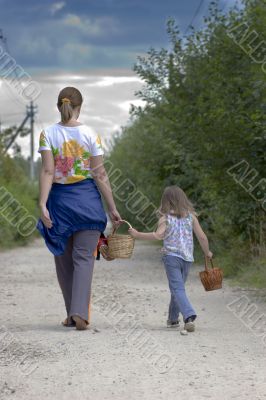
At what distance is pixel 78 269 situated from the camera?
30.1ft

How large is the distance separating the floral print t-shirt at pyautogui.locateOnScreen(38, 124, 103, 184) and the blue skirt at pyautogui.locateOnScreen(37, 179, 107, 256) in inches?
3.6

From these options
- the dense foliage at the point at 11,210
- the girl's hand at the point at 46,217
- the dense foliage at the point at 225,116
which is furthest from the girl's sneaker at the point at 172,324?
the dense foliage at the point at 11,210

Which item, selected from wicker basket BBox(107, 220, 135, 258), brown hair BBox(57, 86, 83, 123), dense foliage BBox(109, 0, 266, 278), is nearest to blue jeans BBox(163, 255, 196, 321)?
wicker basket BBox(107, 220, 135, 258)

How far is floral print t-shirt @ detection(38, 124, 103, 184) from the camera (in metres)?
9.09

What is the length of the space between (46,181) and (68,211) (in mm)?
375

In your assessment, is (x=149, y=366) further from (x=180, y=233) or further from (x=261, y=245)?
(x=261, y=245)

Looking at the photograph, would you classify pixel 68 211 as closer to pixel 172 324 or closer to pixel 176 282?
pixel 176 282

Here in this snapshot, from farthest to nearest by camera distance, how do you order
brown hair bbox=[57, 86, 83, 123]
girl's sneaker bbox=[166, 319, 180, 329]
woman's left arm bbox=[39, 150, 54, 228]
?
girl's sneaker bbox=[166, 319, 180, 329] < brown hair bbox=[57, 86, 83, 123] < woman's left arm bbox=[39, 150, 54, 228]

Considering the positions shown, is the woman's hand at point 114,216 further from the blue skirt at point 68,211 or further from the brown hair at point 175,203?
the brown hair at point 175,203

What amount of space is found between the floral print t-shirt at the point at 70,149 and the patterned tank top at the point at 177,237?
98cm

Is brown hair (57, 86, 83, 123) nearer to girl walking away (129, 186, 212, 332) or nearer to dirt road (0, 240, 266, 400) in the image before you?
girl walking away (129, 186, 212, 332)

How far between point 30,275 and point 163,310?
6.94 metres

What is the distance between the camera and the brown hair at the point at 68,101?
9180mm

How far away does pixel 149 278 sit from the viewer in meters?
17.1
